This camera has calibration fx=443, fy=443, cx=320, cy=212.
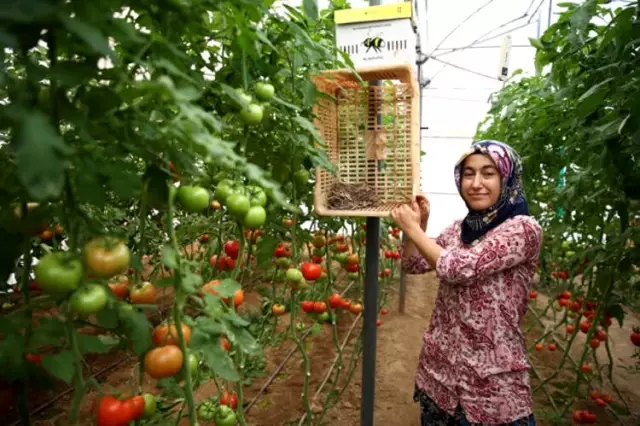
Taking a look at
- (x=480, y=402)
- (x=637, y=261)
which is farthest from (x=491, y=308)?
(x=637, y=261)

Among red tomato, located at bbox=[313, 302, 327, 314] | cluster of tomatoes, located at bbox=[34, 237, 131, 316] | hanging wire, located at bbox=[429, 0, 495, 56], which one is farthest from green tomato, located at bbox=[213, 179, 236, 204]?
hanging wire, located at bbox=[429, 0, 495, 56]

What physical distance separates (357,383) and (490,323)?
164 centimetres

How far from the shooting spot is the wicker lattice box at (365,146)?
1.39 m

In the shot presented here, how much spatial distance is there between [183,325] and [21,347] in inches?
10.0

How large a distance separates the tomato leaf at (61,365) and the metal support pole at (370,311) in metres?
1.07

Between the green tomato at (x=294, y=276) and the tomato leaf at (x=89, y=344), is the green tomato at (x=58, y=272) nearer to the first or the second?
the tomato leaf at (x=89, y=344)

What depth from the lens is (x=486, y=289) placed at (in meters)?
1.49

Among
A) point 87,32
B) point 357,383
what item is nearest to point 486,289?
point 87,32

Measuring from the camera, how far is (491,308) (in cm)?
149

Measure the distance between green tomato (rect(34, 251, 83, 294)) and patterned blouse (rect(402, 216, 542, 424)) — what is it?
111 cm

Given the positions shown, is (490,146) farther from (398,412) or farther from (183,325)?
(398,412)

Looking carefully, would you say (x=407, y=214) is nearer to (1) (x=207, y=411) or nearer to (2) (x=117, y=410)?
(1) (x=207, y=411)

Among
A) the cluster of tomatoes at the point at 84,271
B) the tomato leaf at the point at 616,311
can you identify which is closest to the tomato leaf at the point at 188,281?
the cluster of tomatoes at the point at 84,271

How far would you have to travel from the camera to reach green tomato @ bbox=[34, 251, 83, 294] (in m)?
0.62
